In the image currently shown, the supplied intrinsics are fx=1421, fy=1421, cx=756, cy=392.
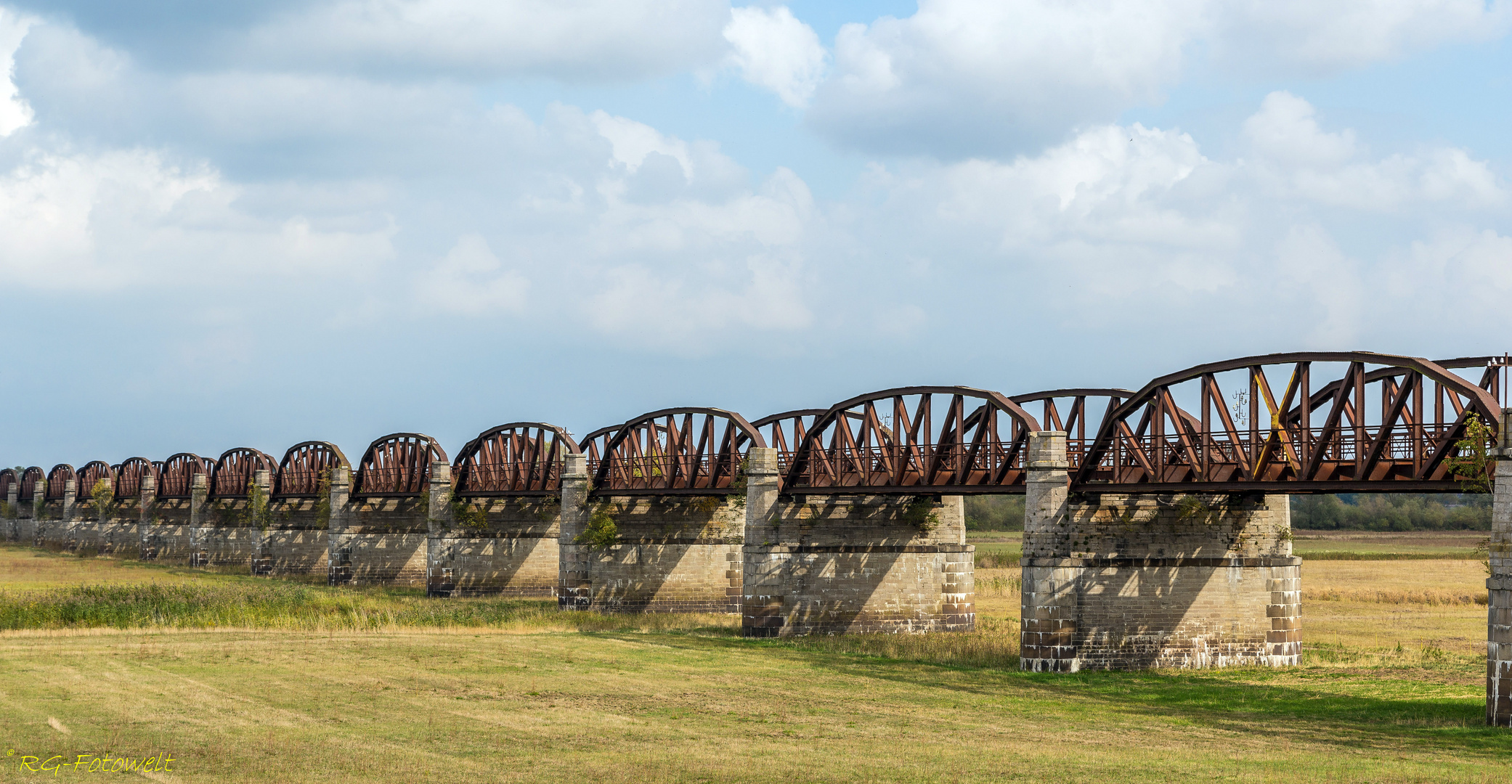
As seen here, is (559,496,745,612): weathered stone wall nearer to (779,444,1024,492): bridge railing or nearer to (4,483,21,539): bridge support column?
(779,444,1024,492): bridge railing

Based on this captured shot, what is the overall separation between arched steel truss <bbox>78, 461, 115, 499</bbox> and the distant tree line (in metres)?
95.4

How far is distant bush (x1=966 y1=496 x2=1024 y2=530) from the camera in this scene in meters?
175

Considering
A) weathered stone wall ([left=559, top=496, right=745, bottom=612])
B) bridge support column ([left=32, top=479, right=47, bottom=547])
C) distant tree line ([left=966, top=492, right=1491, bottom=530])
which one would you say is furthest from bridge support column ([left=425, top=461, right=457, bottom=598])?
bridge support column ([left=32, top=479, right=47, bottom=547])

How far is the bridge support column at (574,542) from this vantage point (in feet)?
210

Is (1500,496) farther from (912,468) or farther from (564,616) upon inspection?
(564,616)

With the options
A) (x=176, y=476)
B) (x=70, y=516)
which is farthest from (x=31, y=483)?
(x=176, y=476)

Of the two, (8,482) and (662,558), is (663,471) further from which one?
(8,482)

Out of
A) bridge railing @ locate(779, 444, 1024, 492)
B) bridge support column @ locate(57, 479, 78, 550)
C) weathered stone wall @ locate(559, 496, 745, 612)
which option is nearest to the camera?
bridge railing @ locate(779, 444, 1024, 492)

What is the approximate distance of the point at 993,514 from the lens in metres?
183

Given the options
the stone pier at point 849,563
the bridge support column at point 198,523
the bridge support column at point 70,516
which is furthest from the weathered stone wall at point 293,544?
the stone pier at point 849,563

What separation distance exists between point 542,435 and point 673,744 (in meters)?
49.9

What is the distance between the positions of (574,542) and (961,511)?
19751mm

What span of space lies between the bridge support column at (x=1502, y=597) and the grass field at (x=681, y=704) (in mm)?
820

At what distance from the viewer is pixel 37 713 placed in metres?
28.1
